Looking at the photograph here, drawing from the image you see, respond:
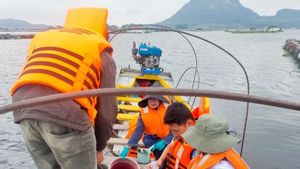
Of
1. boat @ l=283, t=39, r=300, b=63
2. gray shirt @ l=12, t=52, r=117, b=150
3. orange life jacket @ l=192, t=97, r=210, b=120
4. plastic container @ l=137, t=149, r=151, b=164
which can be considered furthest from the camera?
boat @ l=283, t=39, r=300, b=63

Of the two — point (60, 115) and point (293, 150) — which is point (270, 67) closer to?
point (293, 150)

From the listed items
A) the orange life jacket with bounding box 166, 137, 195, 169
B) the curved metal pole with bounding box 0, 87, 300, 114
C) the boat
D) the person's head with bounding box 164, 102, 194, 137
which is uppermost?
the curved metal pole with bounding box 0, 87, 300, 114

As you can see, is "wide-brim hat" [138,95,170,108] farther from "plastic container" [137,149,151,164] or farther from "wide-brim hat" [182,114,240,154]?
"wide-brim hat" [182,114,240,154]

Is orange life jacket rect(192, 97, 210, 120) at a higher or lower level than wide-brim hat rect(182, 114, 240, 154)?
lower

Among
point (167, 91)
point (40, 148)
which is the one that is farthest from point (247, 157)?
point (167, 91)

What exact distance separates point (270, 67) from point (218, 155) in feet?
101

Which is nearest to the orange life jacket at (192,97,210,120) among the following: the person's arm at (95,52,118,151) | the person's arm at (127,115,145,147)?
the person's arm at (127,115,145,147)

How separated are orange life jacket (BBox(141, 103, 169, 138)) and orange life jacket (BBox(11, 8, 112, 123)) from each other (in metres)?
2.88

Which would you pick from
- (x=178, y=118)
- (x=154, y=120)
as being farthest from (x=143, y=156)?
(x=154, y=120)

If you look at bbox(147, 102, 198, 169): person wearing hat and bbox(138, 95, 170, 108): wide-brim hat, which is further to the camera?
bbox(138, 95, 170, 108): wide-brim hat

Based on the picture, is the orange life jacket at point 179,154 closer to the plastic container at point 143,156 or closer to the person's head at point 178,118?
the person's head at point 178,118

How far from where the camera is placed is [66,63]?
241 cm

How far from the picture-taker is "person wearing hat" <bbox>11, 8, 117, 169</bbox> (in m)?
2.31

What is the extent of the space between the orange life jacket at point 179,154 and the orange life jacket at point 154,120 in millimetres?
1281
